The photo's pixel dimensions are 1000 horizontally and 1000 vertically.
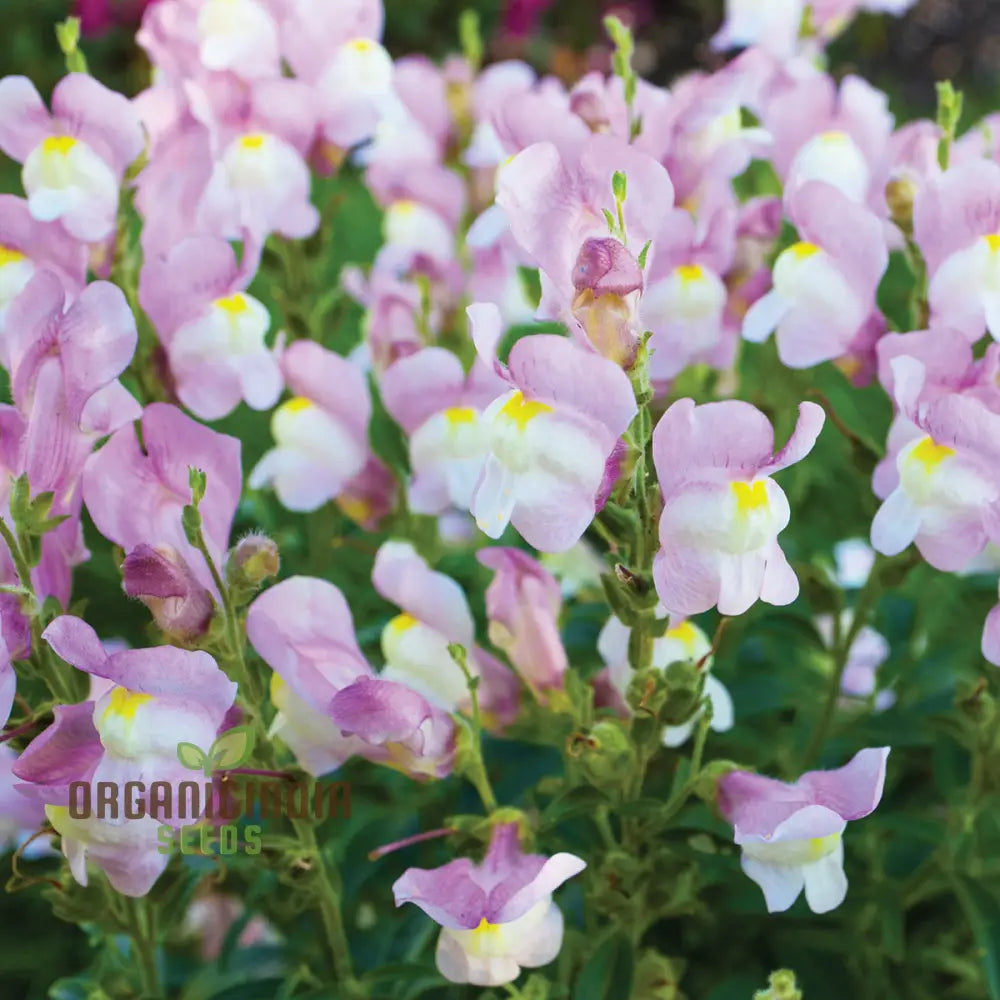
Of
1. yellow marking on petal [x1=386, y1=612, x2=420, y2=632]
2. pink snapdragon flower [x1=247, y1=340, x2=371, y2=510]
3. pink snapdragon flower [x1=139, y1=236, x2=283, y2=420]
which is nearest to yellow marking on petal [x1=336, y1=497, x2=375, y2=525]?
pink snapdragon flower [x1=247, y1=340, x2=371, y2=510]

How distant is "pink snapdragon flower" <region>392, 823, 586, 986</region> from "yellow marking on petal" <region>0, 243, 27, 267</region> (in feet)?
1.71

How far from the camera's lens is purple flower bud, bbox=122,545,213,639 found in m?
0.71

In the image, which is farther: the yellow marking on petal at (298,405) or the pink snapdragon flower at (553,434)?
the yellow marking on petal at (298,405)

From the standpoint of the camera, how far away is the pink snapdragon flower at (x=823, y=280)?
2.99 ft

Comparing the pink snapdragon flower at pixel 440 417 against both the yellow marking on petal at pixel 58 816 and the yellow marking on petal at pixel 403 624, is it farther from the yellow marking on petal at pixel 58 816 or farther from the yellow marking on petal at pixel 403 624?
the yellow marking on petal at pixel 58 816

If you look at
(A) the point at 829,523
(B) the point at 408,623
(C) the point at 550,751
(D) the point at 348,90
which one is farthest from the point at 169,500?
(A) the point at 829,523

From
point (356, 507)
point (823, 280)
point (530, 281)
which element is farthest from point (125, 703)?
point (530, 281)

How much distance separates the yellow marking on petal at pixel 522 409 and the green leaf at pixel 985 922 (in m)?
Answer: 0.50

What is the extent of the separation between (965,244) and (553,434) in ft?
1.24

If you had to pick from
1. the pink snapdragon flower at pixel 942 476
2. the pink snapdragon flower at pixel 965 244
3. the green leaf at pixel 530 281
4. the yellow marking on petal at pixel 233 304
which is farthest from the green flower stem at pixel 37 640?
the green leaf at pixel 530 281

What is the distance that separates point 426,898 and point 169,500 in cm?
28

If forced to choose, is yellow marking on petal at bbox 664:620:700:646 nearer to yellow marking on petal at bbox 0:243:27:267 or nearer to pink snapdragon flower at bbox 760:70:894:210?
pink snapdragon flower at bbox 760:70:894:210

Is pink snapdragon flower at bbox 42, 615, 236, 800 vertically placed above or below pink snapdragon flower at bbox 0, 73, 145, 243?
below

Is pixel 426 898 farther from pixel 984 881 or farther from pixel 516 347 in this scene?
pixel 984 881
